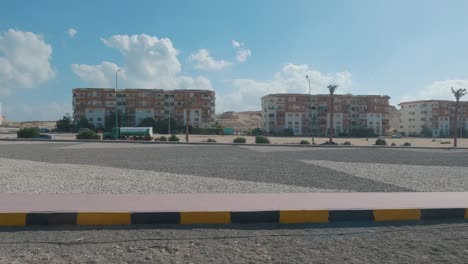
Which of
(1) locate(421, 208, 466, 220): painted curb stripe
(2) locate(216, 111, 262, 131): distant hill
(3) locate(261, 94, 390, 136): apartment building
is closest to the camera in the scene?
(1) locate(421, 208, 466, 220): painted curb stripe

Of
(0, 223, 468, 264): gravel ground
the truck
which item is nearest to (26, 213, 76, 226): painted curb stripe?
(0, 223, 468, 264): gravel ground

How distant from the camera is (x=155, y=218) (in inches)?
244

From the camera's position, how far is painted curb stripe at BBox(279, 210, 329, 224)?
21.0ft

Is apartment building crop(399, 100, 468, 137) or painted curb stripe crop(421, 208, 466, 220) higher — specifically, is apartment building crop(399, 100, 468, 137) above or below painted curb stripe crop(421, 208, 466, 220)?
above

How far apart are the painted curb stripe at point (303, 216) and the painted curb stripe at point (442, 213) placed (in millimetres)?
1789

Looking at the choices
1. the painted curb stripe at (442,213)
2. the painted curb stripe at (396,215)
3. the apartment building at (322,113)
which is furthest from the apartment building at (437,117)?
the painted curb stripe at (396,215)

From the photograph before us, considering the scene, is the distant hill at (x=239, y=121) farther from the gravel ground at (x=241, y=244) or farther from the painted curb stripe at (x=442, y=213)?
the gravel ground at (x=241, y=244)

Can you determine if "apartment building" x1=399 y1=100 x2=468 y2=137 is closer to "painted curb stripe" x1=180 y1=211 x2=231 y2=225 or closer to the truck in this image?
the truck

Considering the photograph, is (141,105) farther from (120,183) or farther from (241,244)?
(241,244)

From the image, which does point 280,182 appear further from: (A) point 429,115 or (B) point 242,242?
(A) point 429,115

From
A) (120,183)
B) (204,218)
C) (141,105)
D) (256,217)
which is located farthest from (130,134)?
(256,217)

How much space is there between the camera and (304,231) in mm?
5863

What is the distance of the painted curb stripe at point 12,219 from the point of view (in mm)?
5945

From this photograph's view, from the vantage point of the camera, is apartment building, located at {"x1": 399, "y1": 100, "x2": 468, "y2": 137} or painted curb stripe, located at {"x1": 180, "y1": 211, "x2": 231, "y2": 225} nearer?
painted curb stripe, located at {"x1": 180, "y1": 211, "x2": 231, "y2": 225}
